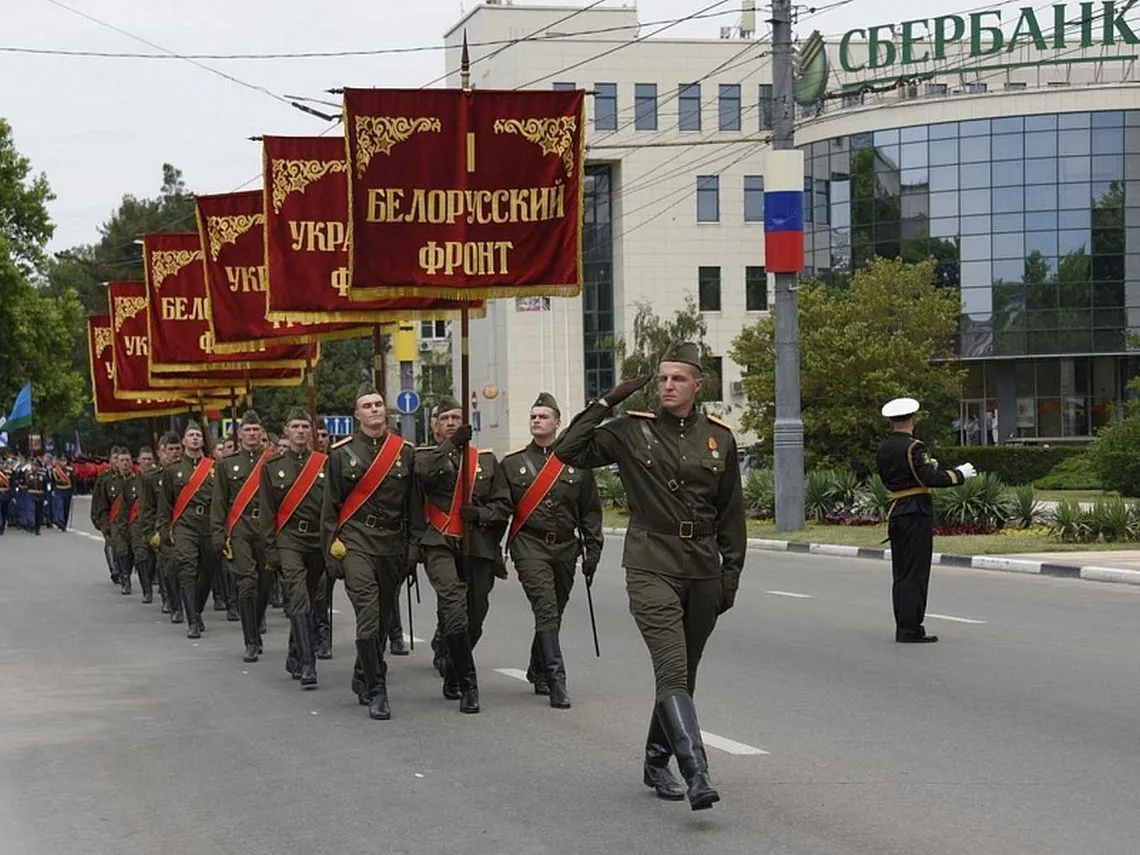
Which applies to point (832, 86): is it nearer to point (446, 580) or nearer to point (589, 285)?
point (589, 285)

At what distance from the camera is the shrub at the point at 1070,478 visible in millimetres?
41094

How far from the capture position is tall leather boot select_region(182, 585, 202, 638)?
53.0 feet

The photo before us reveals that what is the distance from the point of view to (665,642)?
292 inches

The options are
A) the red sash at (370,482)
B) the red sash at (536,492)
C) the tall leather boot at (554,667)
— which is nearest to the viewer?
the tall leather boot at (554,667)

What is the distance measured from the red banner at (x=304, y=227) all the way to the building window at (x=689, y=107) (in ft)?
167

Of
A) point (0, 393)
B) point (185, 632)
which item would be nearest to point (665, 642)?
point (185, 632)

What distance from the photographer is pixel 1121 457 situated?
3028cm

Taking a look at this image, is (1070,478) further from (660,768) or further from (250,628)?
(660,768)

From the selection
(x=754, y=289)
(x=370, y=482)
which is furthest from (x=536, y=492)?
(x=754, y=289)

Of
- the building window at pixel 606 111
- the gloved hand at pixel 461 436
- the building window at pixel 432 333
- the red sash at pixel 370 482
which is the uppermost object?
the building window at pixel 606 111

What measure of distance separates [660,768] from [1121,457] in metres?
24.2

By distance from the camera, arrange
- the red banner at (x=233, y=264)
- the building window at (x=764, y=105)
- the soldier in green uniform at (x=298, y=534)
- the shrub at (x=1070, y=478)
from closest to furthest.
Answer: the soldier in green uniform at (x=298, y=534) < the red banner at (x=233, y=264) < the shrub at (x=1070, y=478) < the building window at (x=764, y=105)

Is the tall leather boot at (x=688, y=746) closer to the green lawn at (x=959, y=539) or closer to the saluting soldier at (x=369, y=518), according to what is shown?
the saluting soldier at (x=369, y=518)

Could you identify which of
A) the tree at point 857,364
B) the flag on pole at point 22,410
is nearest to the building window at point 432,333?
the flag on pole at point 22,410
